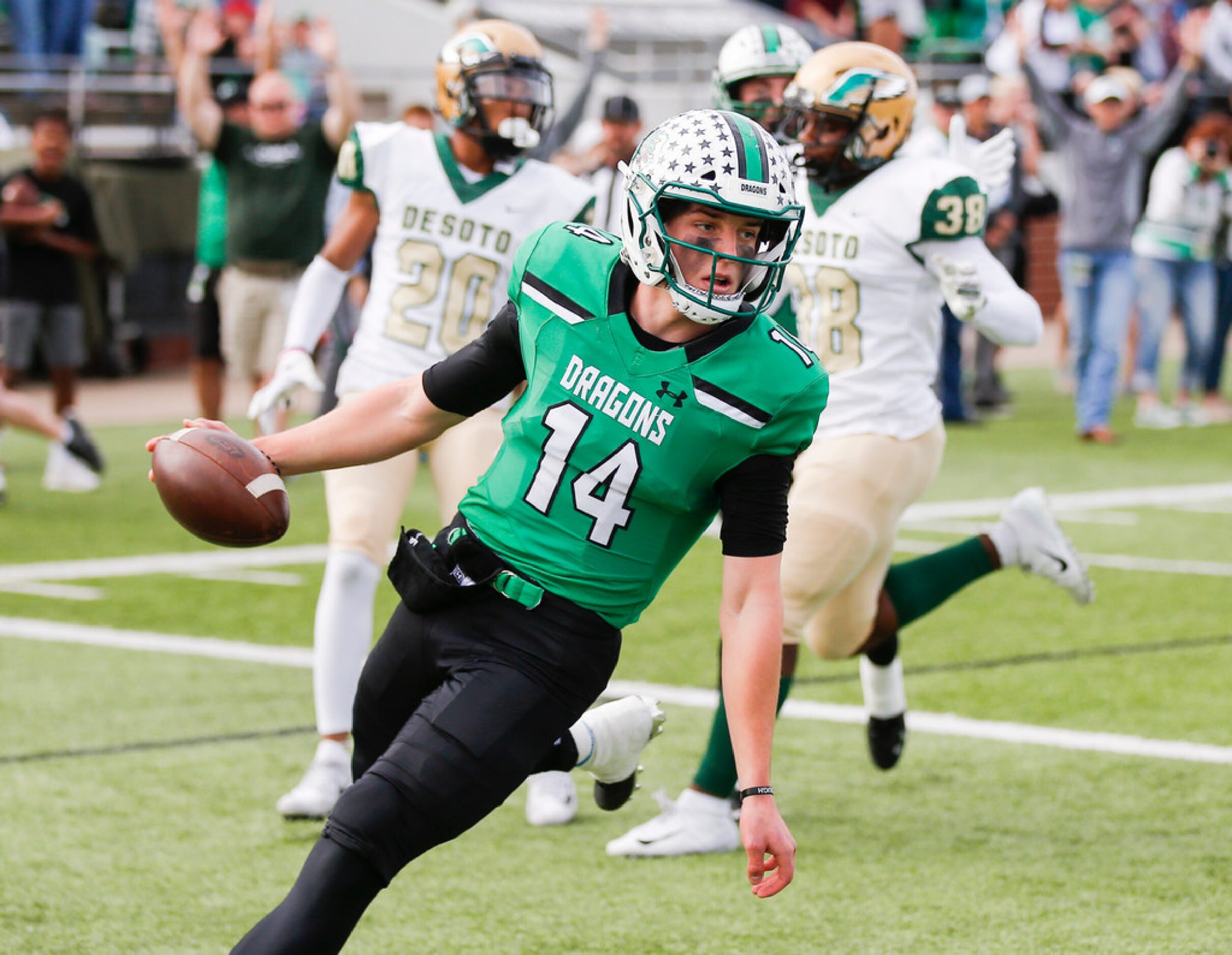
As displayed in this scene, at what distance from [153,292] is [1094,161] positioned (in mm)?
8155

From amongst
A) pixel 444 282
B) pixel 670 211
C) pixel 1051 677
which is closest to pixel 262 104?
pixel 444 282

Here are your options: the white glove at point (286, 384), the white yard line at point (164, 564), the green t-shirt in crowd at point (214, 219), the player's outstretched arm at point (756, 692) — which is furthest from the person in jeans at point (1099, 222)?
the player's outstretched arm at point (756, 692)

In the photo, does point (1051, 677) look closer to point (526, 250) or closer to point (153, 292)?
point (526, 250)

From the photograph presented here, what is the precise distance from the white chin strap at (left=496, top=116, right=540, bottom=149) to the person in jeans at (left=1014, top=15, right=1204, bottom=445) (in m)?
7.57

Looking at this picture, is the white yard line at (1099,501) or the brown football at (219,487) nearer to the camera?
the brown football at (219,487)

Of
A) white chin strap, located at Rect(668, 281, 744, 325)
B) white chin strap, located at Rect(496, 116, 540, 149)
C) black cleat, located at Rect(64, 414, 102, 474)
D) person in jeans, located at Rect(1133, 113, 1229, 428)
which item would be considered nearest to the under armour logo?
white chin strap, located at Rect(668, 281, 744, 325)

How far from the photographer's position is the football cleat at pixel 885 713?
5.04 metres

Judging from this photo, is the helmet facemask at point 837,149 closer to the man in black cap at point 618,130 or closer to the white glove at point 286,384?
the white glove at point 286,384

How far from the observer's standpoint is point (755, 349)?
10.6 ft

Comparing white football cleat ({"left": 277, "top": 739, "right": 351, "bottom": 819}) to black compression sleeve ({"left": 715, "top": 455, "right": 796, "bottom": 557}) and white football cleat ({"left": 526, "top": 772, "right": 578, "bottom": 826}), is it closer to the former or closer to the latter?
white football cleat ({"left": 526, "top": 772, "right": 578, "bottom": 826})

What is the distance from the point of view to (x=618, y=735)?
152 inches

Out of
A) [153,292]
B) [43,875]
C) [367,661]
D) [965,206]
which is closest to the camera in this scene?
[367,661]

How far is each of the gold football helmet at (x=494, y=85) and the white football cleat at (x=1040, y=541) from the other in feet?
6.07

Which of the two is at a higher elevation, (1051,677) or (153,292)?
(1051,677)
